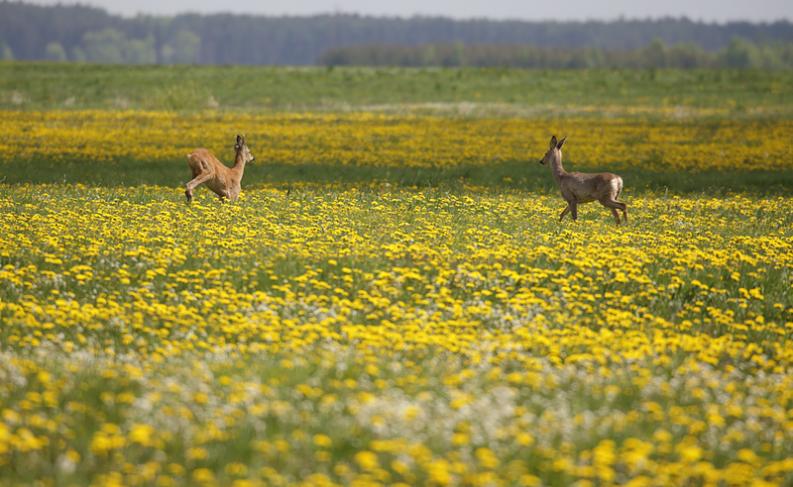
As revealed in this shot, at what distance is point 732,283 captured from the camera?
484 inches

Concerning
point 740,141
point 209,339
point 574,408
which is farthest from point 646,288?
point 740,141

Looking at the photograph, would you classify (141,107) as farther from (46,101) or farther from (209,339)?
(209,339)

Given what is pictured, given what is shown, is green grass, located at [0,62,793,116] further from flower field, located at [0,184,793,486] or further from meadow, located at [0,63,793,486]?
flower field, located at [0,184,793,486]

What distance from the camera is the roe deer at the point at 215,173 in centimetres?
1675

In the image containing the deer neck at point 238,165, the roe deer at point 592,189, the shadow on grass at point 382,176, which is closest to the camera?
the roe deer at point 592,189

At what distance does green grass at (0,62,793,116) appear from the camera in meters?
50.8

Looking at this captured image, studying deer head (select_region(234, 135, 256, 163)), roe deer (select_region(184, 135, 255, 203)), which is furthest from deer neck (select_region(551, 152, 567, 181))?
deer head (select_region(234, 135, 256, 163))

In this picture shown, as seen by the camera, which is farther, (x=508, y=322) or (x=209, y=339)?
(x=508, y=322)

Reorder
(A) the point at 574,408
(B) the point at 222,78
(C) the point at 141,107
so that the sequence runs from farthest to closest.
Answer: (B) the point at 222,78
(C) the point at 141,107
(A) the point at 574,408

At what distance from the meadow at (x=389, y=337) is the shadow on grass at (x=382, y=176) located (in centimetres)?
53

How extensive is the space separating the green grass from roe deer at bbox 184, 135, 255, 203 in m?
30.4

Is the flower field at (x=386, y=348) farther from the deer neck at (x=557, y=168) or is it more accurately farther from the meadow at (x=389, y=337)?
the deer neck at (x=557, y=168)

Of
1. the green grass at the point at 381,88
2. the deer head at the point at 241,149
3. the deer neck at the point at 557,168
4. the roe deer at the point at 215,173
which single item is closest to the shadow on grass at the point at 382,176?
the deer head at the point at 241,149

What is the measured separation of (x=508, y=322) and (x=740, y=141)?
1015 inches
